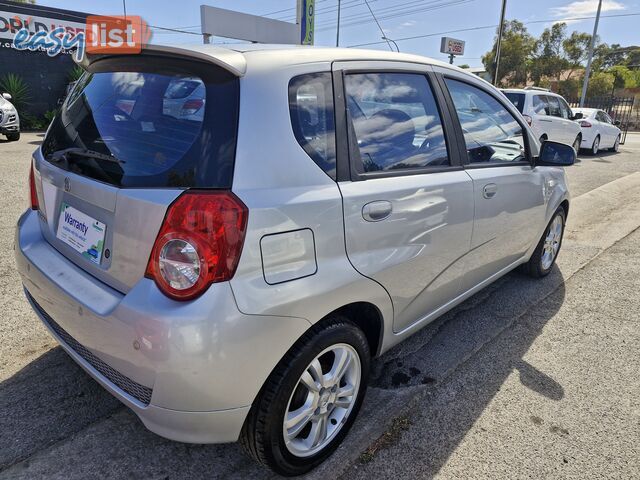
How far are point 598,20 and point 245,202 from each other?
37600 millimetres

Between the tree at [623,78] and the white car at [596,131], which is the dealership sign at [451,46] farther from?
the tree at [623,78]

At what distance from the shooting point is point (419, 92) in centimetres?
254

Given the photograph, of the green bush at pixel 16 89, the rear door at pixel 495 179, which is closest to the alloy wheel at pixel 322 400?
the rear door at pixel 495 179

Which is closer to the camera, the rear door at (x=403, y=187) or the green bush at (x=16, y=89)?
the rear door at (x=403, y=187)

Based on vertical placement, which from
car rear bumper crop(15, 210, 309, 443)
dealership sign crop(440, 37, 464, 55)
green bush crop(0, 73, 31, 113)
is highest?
dealership sign crop(440, 37, 464, 55)

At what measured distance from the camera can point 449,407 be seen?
2.52m

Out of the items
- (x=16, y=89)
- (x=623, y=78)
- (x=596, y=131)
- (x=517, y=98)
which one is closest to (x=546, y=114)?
(x=517, y=98)

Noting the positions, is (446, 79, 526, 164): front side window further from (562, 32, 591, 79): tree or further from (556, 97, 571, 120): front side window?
(562, 32, 591, 79): tree

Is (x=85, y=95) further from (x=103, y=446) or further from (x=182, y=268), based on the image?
(x=103, y=446)

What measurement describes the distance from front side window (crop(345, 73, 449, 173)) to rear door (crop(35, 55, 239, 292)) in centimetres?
66

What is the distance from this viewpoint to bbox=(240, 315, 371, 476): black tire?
5.82 feet

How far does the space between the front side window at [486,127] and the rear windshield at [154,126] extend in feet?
5.21

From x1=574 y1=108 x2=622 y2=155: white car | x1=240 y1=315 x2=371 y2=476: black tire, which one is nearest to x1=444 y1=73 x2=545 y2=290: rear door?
x1=240 y1=315 x2=371 y2=476: black tire

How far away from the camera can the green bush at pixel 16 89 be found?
15508 mm
